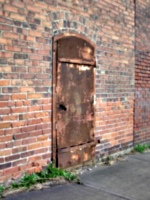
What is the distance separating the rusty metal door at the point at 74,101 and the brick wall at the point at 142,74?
1.80m

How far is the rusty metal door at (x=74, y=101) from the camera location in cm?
424

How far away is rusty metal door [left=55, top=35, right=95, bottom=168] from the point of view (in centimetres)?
424

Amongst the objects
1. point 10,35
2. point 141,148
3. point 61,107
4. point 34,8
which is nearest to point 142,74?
point 141,148

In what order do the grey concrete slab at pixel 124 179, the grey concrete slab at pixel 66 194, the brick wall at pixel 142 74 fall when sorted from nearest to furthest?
the grey concrete slab at pixel 66 194
the grey concrete slab at pixel 124 179
the brick wall at pixel 142 74

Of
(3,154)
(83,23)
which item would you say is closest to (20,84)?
(3,154)

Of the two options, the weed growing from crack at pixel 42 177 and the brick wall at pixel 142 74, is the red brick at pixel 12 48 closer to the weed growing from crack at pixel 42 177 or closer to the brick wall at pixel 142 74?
the weed growing from crack at pixel 42 177

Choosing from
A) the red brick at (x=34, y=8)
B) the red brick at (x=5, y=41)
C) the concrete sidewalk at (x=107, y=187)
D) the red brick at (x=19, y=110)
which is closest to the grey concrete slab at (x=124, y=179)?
the concrete sidewalk at (x=107, y=187)

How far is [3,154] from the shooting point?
3510mm

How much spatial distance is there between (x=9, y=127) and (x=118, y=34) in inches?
123

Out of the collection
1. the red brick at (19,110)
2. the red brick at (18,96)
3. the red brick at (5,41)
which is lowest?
the red brick at (19,110)

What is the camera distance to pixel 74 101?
177 inches

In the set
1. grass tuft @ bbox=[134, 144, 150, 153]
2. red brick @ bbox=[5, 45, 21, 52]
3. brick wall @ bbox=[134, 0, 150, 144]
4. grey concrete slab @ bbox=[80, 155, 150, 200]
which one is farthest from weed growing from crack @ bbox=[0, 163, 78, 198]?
Answer: brick wall @ bbox=[134, 0, 150, 144]

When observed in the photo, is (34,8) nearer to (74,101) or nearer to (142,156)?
(74,101)

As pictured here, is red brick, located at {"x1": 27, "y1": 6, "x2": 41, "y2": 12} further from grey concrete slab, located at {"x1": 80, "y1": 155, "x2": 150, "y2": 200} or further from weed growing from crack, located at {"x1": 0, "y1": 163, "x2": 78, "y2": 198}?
grey concrete slab, located at {"x1": 80, "y1": 155, "x2": 150, "y2": 200}
